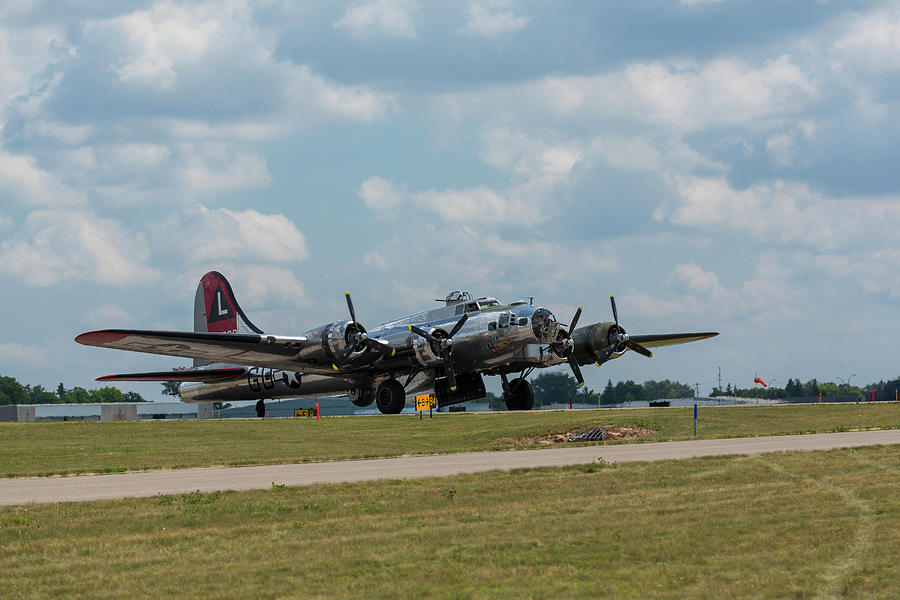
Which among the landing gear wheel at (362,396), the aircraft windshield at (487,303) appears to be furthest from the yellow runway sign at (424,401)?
the aircraft windshield at (487,303)

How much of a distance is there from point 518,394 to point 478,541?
3953 cm

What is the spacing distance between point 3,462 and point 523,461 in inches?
573

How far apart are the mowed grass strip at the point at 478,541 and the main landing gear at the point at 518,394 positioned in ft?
109

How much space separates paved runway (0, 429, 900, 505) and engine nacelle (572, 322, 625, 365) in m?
19.6

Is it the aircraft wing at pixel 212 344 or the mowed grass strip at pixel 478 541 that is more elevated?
the aircraft wing at pixel 212 344

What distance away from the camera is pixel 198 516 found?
13789mm

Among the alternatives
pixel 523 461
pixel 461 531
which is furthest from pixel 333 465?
pixel 461 531

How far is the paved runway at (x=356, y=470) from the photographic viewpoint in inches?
693

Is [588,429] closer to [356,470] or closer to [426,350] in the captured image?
[426,350]

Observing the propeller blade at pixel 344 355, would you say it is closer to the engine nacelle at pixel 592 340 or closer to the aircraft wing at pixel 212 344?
the aircraft wing at pixel 212 344

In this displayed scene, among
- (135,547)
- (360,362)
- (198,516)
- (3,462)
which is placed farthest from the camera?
(360,362)

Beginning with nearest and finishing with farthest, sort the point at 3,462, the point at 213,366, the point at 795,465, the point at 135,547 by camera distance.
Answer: the point at 135,547, the point at 795,465, the point at 3,462, the point at 213,366

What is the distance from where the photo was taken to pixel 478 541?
1166cm

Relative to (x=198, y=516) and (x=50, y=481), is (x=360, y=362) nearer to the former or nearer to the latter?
(x=50, y=481)
